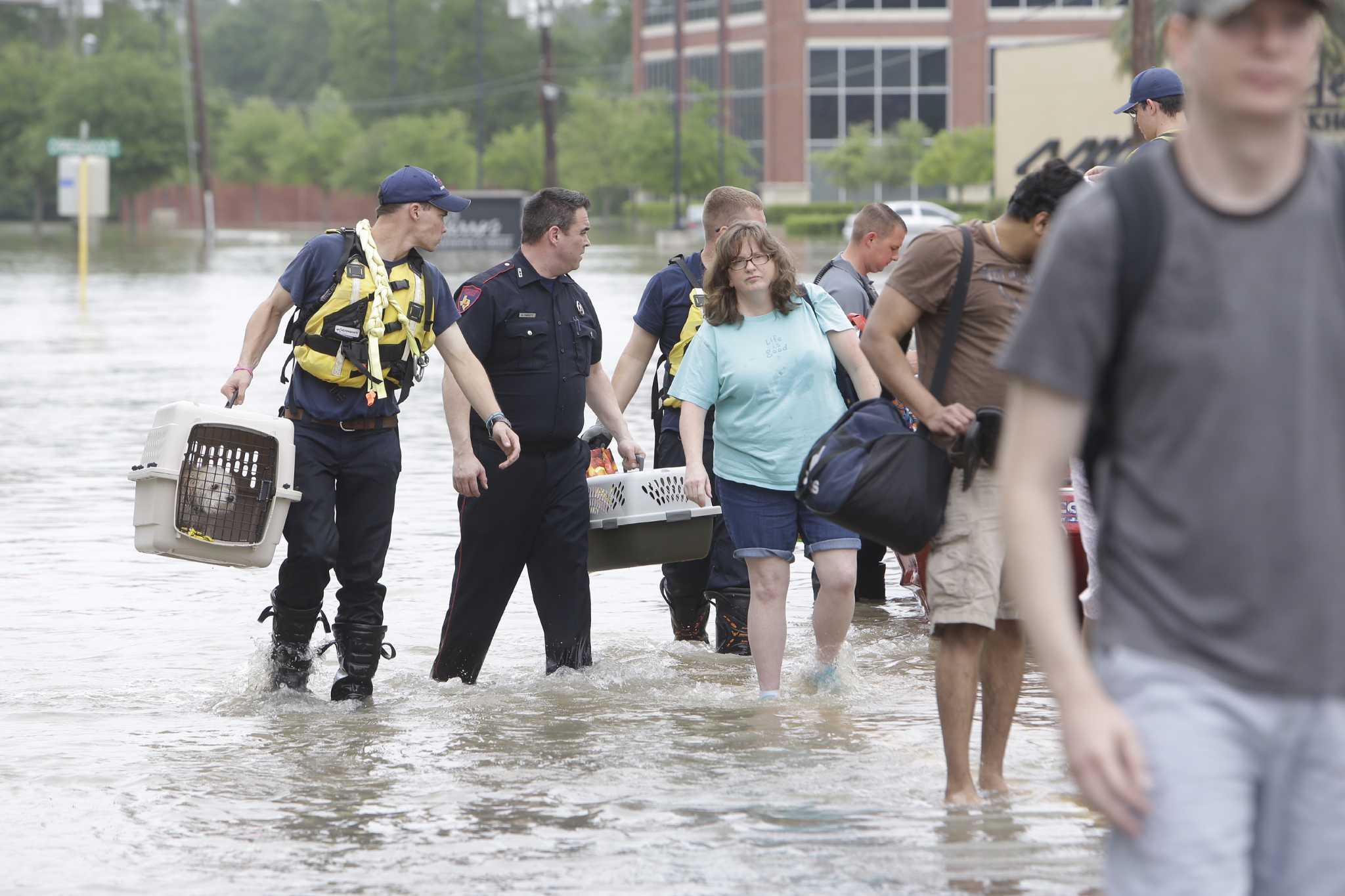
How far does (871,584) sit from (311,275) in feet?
11.1

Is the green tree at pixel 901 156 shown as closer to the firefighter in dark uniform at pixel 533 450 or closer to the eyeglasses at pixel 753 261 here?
the firefighter in dark uniform at pixel 533 450

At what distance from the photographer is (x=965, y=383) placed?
17.1ft

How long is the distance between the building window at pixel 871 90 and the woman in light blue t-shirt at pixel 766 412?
81091mm

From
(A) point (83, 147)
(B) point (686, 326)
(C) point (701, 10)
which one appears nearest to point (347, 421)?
(B) point (686, 326)

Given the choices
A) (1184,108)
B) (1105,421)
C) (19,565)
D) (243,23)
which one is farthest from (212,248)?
(243,23)

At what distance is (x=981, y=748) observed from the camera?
215 inches

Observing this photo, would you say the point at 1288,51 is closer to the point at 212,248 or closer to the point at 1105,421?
the point at 1105,421

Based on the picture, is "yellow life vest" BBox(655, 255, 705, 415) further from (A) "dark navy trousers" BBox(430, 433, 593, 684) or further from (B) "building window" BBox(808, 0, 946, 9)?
(B) "building window" BBox(808, 0, 946, 9)

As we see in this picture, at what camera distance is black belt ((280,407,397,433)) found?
6688 millimetres

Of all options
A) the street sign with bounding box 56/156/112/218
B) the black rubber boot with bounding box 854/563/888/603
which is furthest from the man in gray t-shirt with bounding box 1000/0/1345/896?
the street sign with bounding box 56/156/112/218

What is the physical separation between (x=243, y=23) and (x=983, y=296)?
141 meters

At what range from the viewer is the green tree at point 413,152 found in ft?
261

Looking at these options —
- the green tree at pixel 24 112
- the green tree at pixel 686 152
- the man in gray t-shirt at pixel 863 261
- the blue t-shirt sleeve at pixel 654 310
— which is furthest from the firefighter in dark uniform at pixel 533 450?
the green tree at pixel 24 112

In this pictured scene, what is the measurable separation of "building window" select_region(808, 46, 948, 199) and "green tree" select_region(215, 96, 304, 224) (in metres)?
24.1
